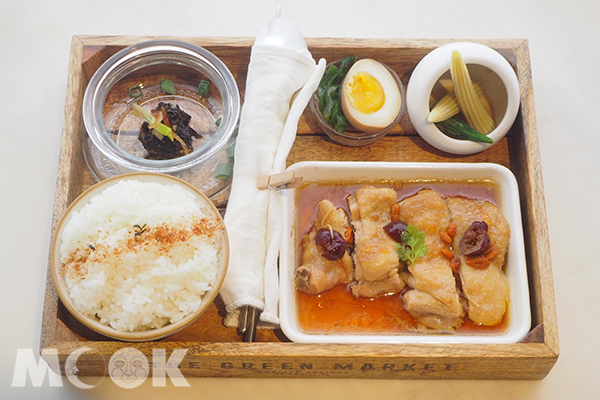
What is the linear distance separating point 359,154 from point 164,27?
1376mm

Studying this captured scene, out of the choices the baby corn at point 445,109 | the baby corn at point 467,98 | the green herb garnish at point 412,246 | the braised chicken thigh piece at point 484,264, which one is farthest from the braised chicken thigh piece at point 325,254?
the baby corn at point 467,98

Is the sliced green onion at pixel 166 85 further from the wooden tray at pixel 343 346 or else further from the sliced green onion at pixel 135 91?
the wooden tray at pixel 343 346

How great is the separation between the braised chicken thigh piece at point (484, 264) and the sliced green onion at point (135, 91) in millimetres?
1659

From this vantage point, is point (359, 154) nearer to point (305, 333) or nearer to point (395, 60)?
point (395, 60)

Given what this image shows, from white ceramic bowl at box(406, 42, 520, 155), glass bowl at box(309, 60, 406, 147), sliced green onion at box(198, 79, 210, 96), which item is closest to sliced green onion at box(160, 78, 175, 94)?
sliced green onion at box(198, 79, 210, 96)

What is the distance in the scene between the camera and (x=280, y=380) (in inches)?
97.5

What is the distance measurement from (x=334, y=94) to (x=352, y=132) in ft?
0.66

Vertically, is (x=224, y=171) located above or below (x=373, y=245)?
above

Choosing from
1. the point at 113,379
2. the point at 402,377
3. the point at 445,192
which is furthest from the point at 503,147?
the point at 113,379

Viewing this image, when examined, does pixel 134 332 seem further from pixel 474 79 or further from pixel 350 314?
pixel 474 79

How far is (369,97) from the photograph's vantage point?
265 cm

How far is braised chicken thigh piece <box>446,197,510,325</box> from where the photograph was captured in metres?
2.41

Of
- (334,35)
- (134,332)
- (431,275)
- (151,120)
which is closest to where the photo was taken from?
(134,332)

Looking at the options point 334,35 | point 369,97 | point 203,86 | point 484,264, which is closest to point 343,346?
point 484,264
